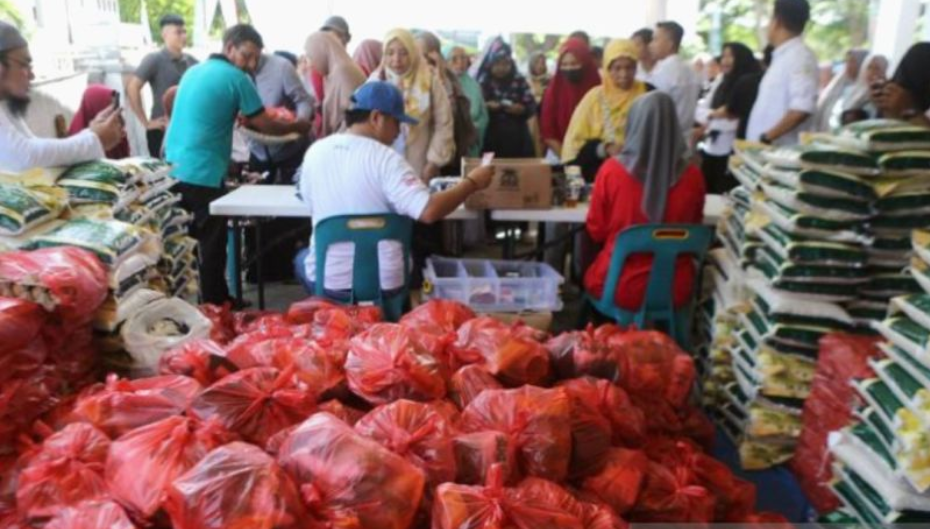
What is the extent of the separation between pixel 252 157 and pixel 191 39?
9.91 ft

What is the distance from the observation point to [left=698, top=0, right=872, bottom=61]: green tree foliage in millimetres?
9383

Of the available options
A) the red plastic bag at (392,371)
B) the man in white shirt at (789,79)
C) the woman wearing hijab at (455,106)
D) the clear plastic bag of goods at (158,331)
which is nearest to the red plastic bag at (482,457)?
the red plastic bag at (392,371)

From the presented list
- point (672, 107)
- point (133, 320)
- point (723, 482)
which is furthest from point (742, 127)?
point (133, 320)

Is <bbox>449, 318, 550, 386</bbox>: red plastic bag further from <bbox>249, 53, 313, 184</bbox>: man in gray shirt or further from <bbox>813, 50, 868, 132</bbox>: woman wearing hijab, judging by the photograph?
<bbox>813, 50, 868, 132</bbox>: woman wearing hijab

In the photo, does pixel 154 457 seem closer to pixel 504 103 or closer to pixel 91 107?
pixel 91 107

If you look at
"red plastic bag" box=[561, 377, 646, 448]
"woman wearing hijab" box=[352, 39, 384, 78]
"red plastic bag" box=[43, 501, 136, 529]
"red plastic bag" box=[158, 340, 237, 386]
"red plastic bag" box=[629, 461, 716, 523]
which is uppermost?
"woman wearing hijab" box=[352, 39, 384, 78]

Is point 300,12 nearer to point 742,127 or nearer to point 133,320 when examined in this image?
point 742,127

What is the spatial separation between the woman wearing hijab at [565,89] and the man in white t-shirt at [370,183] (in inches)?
102

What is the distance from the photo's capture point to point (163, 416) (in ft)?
4.99

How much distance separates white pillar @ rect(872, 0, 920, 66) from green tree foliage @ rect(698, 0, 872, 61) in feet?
2.02

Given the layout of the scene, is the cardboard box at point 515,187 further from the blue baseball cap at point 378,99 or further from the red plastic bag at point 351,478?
the red plastic bag at point 351,478

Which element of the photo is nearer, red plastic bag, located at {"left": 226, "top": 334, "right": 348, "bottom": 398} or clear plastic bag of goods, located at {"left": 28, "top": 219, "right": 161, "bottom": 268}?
red plastic bag, located at {"left": 226, "top": 334, "right": 348, "bottom": 398}

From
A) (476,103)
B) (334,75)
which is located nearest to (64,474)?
(334,75)

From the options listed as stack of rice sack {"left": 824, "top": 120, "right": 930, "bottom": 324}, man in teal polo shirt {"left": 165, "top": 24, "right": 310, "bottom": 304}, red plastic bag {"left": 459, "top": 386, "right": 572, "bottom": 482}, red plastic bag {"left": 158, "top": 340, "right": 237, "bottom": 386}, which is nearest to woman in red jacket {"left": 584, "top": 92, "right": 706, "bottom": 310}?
stack of rice sack {"left": 824, "top": 120, "right": 930, "bottom": 324}
